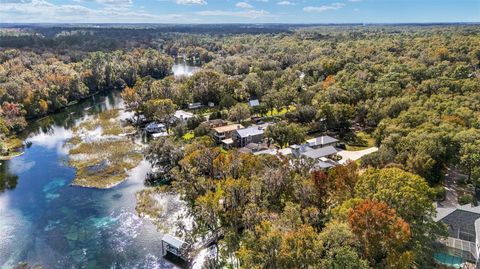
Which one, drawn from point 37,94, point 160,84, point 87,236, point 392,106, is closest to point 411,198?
point 87,236

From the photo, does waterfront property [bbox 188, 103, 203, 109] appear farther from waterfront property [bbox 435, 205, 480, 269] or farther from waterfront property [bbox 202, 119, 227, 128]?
waterfront property [bbox 435, 205, 480, 269]

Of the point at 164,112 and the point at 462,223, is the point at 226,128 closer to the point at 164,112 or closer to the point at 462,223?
the point at 164,112

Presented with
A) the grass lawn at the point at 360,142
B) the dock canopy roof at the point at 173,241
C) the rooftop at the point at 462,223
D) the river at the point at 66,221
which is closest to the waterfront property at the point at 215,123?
the river at the point at 66,221

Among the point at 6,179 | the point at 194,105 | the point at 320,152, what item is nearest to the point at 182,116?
the point at 194,105

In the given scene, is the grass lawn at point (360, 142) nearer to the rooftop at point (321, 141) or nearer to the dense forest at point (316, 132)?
the dense forest at point (316, 132)

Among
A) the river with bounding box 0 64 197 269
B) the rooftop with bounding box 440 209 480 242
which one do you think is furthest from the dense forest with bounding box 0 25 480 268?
the river with bounding box 0 64 197 269
